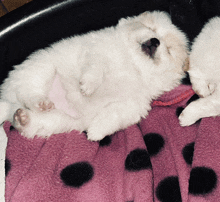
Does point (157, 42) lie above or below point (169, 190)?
above

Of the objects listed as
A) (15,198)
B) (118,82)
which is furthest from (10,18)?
(15,198)

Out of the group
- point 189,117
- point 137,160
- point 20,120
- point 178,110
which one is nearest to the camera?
point 137,160

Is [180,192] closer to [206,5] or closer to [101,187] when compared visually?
[101,187]

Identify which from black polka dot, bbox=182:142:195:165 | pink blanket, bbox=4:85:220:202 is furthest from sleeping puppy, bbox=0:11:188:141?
black polka dot, bbox=182:142:195:165

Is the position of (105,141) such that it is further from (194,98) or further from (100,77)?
(194,98)

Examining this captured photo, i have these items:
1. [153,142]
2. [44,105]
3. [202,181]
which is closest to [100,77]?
[44,105]

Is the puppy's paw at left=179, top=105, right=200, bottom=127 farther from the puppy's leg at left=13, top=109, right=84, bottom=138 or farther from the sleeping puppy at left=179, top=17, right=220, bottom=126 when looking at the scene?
the puppy's leg at left=13, top=109, right=84, bottom=138
